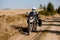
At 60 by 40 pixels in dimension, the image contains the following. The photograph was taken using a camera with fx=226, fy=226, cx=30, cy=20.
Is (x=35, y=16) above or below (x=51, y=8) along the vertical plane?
above

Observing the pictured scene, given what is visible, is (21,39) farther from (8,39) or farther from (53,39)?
(53,39)

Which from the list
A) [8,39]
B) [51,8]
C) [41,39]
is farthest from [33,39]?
[51,8]

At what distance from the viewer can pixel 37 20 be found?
17.8 meters

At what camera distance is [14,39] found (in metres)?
13.5

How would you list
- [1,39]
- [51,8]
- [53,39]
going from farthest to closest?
[51,8], [53,39], [1,39]

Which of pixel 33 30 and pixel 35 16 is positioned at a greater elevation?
pixel 35 16

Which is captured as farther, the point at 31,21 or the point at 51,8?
the point at 51,8

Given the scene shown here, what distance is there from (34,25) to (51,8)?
56175 mm

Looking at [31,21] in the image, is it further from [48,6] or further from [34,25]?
[48,6]

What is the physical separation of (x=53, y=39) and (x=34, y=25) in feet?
13.7

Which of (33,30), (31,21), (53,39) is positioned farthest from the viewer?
(33,30)

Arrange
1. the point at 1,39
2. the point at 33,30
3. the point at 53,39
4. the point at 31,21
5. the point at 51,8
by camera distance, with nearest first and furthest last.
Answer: the point at 1,39, the point at 53,39, the point at 31,21, the point at 33,30, the point at 51,8

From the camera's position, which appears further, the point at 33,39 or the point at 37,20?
the point at 37,20

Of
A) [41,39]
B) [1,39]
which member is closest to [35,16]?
[41,39]
